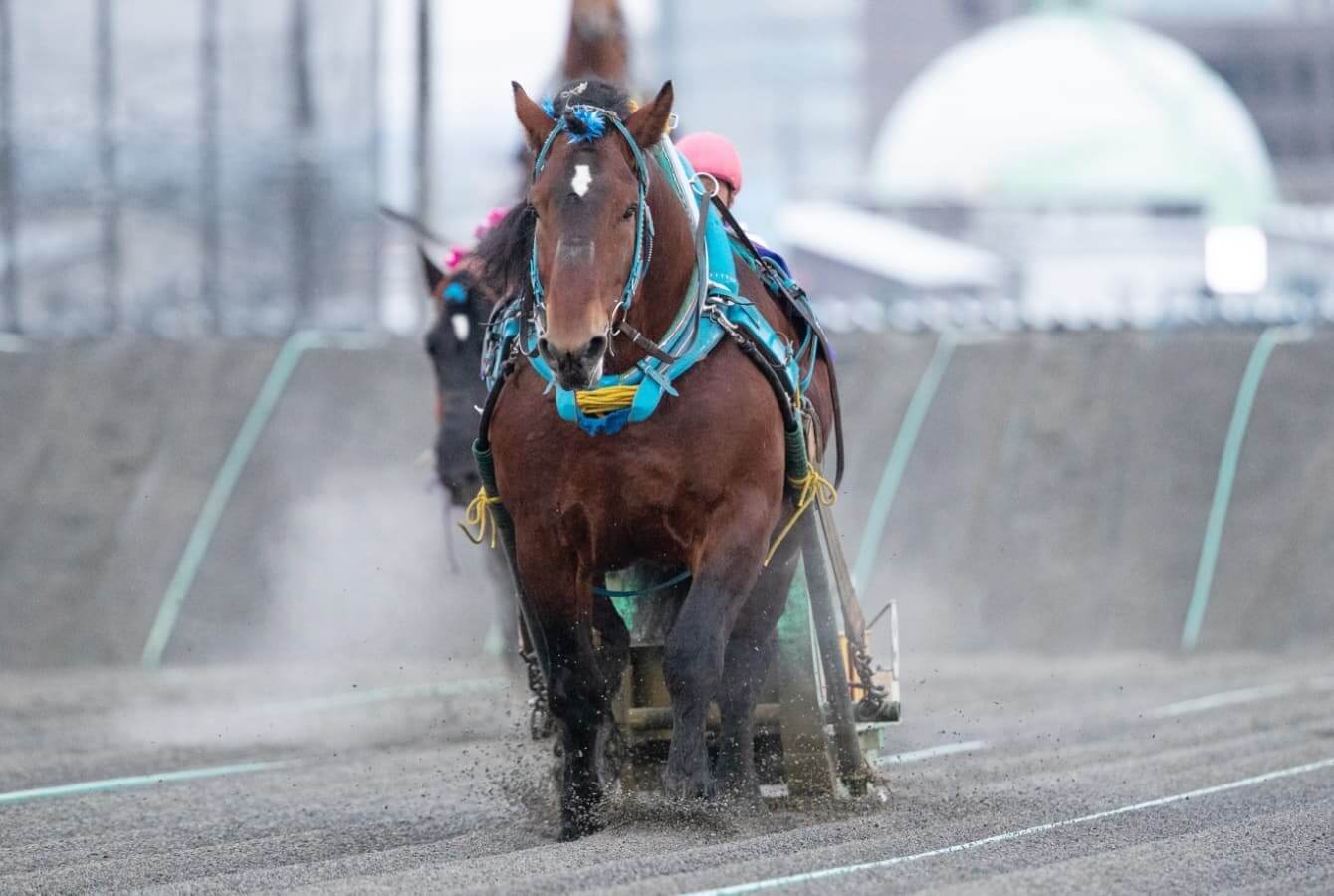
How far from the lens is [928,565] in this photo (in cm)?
1327

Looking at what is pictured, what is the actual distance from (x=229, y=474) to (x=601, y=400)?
843 cm

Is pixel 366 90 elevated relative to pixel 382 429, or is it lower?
elevated

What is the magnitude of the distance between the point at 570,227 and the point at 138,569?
8.24m

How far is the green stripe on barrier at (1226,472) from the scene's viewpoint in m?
12.7

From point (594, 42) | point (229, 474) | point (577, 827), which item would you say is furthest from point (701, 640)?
point (229, 474)

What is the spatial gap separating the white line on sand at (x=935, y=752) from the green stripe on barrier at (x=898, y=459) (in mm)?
4333

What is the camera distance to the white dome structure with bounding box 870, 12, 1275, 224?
50.8 meters

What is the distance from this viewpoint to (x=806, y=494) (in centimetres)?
623

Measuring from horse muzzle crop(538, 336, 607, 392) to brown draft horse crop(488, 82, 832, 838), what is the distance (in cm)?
24

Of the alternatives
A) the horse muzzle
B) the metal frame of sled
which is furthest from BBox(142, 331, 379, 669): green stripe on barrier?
the horse muzzle

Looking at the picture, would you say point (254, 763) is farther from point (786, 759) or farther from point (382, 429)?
point (382, 429)

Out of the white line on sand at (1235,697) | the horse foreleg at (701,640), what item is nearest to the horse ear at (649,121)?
the horse foreleg at (701,640)

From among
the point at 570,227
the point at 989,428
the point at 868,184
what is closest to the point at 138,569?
the point at 989,428

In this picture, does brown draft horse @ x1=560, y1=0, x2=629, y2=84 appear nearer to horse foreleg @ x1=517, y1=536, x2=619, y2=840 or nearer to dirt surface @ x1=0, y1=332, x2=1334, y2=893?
dirt surface @ x1=0, y1=332, x2=1334, y2=893
